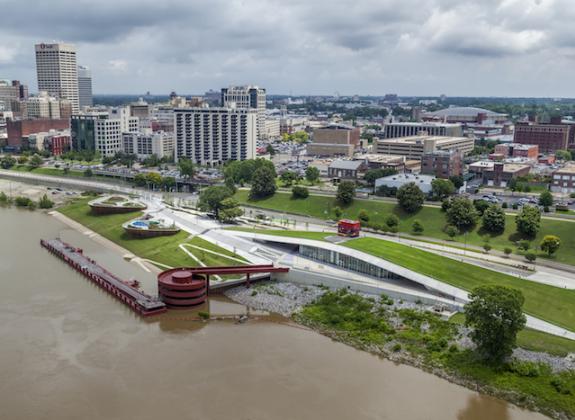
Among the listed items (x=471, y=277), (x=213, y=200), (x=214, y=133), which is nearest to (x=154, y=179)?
(x=214, y=133)

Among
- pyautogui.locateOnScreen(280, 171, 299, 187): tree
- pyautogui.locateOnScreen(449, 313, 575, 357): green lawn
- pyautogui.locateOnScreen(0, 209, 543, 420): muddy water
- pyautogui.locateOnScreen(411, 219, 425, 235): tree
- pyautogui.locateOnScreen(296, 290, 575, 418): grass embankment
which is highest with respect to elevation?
pyautogui.locateOnScreen(280, 171, 299, 187): tree

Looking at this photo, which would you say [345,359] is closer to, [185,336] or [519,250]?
[185,336]

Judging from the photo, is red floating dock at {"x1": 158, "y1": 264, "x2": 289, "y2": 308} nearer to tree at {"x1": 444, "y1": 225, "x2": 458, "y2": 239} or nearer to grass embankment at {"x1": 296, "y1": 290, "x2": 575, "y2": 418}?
grass embankment at {"x1": 296, "y1": 290, "x2": 575, "y2": 418}

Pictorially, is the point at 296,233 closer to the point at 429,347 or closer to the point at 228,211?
the point at 228,211

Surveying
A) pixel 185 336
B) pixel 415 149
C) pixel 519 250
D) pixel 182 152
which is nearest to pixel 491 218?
pixel 519 250

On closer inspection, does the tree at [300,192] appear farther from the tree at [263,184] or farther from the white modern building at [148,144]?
→ the white modern building at [148,144]

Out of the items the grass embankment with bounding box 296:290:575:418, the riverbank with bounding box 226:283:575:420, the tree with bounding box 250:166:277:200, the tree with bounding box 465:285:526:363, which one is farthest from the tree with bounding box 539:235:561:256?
the tree with bounding box 250:166:277:200
